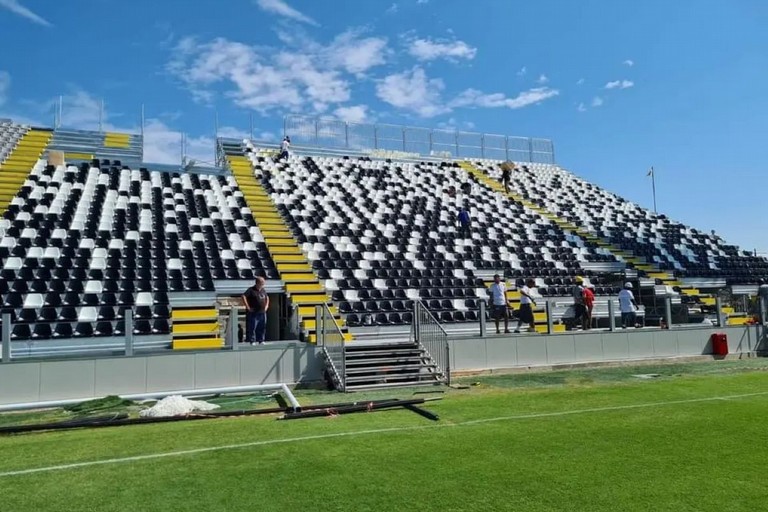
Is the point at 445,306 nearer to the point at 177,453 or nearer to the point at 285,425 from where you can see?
the point at 285,425

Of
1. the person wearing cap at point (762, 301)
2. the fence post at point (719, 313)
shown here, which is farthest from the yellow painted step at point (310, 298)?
the person wearing cap at point (762, 301)

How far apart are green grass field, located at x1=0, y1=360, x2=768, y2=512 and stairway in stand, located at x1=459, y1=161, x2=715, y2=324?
11.5m

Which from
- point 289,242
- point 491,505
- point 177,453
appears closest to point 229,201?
point 289,242

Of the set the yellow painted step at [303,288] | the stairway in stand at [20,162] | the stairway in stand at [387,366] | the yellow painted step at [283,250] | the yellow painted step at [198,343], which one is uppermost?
the stairway in stand at [20,162]

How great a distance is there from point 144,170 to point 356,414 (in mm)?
16223

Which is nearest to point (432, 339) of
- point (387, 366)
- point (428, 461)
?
point (387, 366)

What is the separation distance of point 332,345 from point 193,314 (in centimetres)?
369

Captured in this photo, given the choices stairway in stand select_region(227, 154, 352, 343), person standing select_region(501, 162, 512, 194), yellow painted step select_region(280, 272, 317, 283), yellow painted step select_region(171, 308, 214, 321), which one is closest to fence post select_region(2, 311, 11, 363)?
yellow painted step select_region(171, 308, 214, 321)

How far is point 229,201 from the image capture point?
20.2 metres

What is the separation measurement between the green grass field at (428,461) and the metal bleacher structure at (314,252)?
3572 millimetres

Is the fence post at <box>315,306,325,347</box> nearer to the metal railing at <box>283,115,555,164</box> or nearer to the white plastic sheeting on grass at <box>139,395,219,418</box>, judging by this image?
the white plastic sheeting on grass at <box>139,395,219,418</box>

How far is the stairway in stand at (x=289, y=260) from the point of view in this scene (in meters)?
14.1

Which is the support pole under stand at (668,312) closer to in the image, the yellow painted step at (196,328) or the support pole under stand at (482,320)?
the support pole under stand at (482,320)

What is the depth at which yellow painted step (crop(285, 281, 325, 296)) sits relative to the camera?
15291mm
